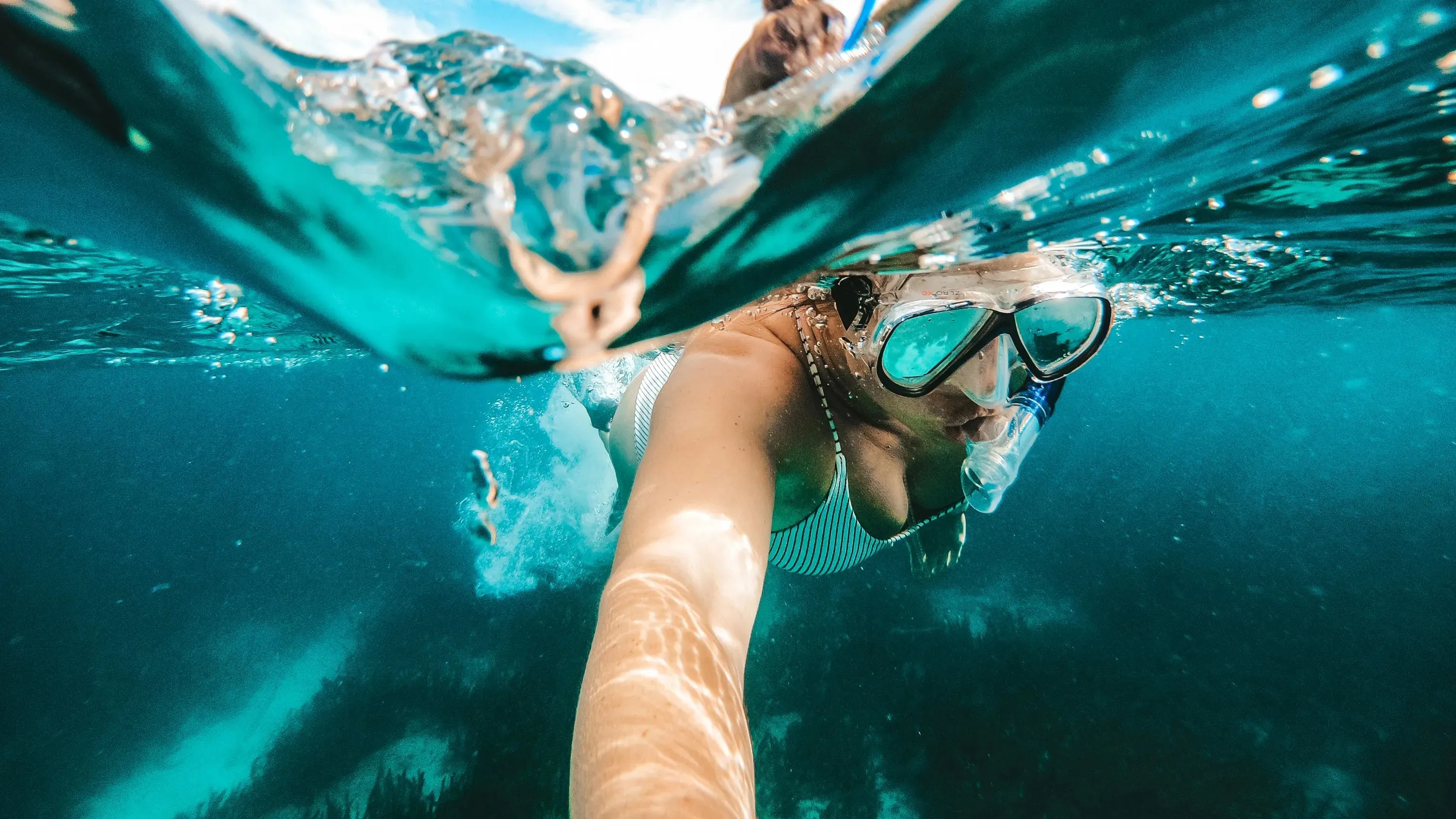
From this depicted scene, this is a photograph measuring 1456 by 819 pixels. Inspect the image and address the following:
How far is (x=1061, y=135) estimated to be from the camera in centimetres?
295

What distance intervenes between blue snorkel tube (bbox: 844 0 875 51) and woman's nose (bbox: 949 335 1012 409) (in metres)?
1.66

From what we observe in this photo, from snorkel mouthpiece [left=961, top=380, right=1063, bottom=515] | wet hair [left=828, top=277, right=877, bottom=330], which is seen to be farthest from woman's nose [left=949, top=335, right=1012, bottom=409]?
wet hair [left=828, top=277, right=877, bottom=330]

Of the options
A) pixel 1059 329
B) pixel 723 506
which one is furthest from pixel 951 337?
pixel 723 506

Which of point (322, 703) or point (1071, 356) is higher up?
point (1071, 356)

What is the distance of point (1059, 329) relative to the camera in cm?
306

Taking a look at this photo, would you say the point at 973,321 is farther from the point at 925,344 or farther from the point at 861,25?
the point at 861,25

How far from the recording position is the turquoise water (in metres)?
1.99

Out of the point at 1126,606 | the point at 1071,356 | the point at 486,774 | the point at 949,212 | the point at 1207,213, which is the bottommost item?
the point at 1126,606

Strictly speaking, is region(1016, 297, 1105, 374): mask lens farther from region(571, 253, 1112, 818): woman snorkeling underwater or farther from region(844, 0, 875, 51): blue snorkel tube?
region(844, 0, 875, 51): blue snorkel tube

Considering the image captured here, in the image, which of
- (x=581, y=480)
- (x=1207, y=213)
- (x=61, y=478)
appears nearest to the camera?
(x=1207, y=213)

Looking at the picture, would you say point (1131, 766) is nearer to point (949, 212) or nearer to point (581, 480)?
point (949, 212)

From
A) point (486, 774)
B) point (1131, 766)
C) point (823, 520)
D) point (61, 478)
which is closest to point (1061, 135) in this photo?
point (823, 520)

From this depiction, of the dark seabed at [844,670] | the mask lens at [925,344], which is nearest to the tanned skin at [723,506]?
the mask lens at [925,344]

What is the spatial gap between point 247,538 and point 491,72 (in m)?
83.4
